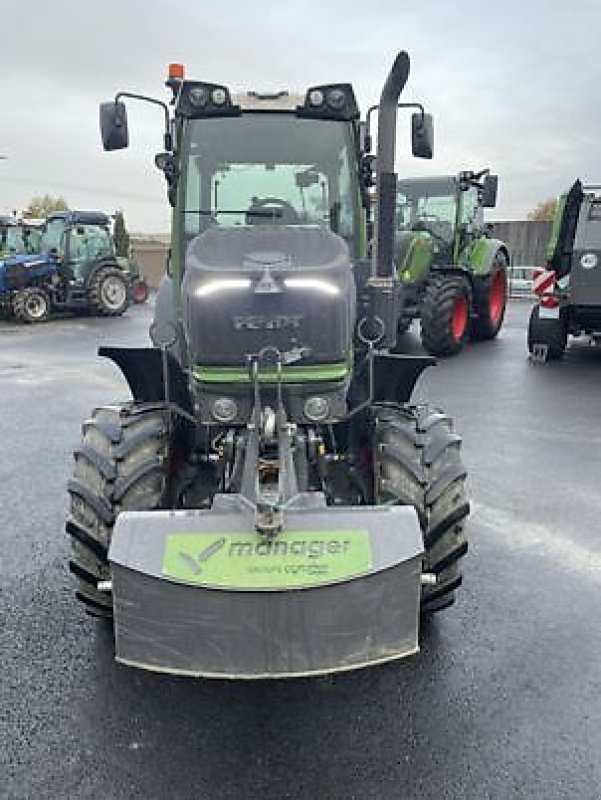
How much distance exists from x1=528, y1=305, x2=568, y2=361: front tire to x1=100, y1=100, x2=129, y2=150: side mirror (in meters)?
7.61

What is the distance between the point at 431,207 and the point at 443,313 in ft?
6.87

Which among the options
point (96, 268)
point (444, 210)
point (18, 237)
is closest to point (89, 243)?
point (96, 268)

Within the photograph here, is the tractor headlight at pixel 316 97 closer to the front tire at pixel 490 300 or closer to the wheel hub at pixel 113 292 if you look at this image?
the front tire at pixel 490 300

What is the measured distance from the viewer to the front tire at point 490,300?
11.6 m

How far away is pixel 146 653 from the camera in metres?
2.39

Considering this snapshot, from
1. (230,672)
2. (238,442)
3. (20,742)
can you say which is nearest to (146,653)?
(230,672)

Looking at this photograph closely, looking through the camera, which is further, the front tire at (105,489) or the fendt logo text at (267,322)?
the fendt logo text at (267,322)

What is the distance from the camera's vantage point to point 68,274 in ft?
56.4

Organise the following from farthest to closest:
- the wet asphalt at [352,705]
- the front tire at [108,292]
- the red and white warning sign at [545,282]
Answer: the front tire at [108,292] → the red and white warning sign at [545,282] → the wet asphalt at [352,705]

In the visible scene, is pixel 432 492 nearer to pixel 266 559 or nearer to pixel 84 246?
pixel 266 559

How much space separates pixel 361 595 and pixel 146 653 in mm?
696

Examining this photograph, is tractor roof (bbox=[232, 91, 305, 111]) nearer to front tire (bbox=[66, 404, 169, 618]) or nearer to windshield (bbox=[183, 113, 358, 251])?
windshield (bbox=[183, 113, 358, 251])

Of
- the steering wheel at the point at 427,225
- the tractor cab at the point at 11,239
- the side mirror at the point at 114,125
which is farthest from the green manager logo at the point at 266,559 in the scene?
the tractor cab at the point at 11,239

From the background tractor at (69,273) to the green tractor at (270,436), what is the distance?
13135 millimetres
